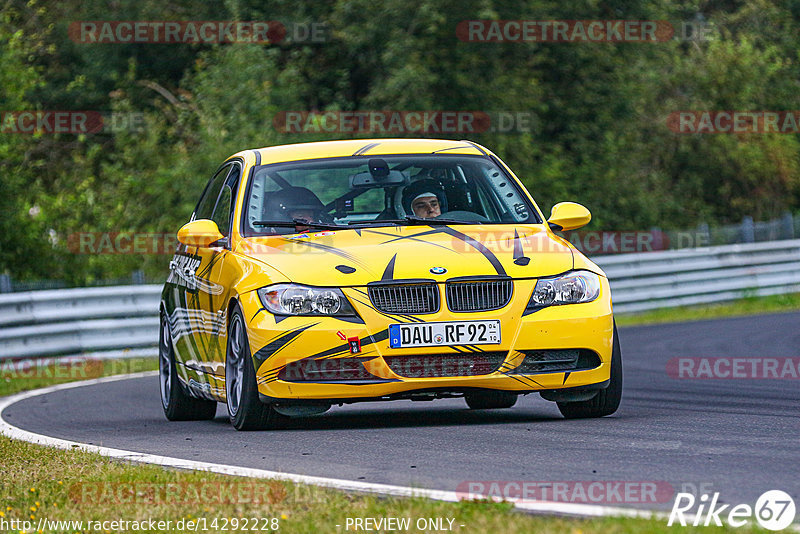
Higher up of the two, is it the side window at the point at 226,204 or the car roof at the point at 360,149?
the car roof at the point at 360,149

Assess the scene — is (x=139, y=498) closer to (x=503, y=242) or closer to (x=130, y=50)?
(x=503, y=242)

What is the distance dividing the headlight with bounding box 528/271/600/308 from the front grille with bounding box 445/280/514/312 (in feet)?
0.52

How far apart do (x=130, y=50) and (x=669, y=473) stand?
3025cm

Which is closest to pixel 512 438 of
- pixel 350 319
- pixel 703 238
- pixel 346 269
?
pixel 350 319

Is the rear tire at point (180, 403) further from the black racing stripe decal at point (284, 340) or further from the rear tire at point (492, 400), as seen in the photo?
the black racing stripe decal at point (284, 340)

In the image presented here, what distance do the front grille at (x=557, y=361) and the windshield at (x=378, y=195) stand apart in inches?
45.4

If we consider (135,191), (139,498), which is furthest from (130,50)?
(139,498)

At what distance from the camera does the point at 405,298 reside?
791cm

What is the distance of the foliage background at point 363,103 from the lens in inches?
949

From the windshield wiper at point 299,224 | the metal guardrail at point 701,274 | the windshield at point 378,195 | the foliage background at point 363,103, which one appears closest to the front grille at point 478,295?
the windshield at point 378,195

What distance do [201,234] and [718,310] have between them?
16.3 m

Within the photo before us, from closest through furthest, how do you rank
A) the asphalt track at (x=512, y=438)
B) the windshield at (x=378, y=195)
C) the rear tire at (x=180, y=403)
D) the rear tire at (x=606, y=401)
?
the asphalt track at (x=512, y=438) → the rear tire at (x=606, y=401) → the windshield at (x=378, y=195) → the rear tire at (x=180, y=403)

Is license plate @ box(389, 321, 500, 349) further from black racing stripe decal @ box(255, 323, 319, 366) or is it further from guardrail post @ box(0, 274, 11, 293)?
guardrail post @ box(0, 274, 11, 293)

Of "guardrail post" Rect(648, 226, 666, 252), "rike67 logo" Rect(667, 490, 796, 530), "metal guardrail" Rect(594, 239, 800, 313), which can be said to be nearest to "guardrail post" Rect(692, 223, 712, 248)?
"metal guardrail" Rect(594, 239, 800, 313)
